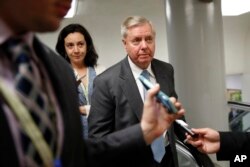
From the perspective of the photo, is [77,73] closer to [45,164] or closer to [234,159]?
[234,159]

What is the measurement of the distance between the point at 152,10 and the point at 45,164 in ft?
18.8

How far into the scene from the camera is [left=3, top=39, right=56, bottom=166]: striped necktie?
26.9 inches

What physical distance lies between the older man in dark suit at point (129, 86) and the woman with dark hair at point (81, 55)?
0.29m

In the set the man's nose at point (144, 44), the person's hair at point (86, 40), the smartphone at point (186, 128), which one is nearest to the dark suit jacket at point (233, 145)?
the smartphone at point (186, 128)

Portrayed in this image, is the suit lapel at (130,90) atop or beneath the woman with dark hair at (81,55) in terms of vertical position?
beneath

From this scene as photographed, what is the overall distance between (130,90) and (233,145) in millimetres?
757

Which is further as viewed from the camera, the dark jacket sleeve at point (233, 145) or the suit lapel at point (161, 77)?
the suit lapel at point (161, 77)

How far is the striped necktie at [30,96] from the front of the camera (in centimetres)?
68

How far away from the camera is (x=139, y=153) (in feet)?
3.28

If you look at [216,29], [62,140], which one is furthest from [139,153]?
[216,29]

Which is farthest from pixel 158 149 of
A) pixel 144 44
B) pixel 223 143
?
pixel 144 44

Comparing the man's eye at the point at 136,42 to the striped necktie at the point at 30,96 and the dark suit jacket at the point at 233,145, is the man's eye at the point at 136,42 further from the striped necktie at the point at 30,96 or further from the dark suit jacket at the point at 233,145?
the striped necktie at the point at 30,96

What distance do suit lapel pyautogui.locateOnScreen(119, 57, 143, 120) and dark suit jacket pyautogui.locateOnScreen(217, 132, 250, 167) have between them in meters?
Result: 0.59

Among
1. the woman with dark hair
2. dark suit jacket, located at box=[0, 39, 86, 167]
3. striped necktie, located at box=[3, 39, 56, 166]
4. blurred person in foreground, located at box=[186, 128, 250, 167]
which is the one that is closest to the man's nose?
the woman with dark hair
